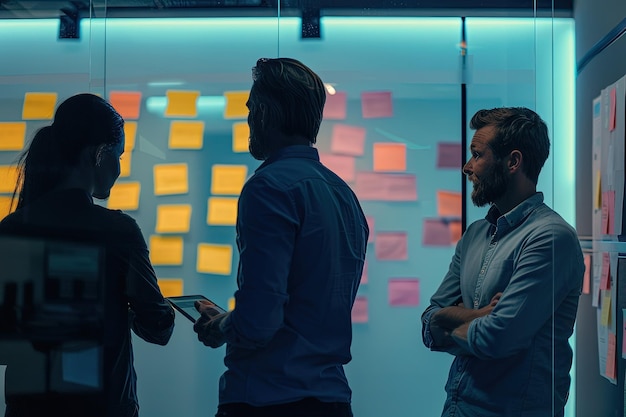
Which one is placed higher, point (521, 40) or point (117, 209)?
point (521, 40)

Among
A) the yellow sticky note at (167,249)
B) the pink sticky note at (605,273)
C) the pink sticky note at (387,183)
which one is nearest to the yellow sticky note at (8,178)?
the yellow sticky note at (167,249)

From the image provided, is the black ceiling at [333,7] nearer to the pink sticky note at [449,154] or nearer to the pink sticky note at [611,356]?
the pink sticky note at [449,154]

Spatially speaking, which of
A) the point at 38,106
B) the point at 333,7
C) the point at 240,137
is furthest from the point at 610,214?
the point at 38,106

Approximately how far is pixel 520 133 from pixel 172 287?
1.13 metres

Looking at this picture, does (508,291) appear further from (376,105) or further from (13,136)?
(13,136)

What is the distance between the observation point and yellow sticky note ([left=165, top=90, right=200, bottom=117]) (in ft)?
7.47

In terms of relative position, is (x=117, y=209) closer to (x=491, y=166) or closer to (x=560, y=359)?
(x=491, y=166)

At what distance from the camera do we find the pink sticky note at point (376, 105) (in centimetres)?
227

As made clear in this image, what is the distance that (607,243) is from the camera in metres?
2.56

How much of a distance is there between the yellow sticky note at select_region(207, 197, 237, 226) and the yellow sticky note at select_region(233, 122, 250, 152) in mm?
155

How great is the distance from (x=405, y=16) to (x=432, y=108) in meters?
0.30

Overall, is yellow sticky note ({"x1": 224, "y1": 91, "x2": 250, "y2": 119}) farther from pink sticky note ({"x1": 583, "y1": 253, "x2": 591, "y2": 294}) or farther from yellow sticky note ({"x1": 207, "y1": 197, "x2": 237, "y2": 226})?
pink sticky note ({"x1": 583, "y1": 253, "x2": 591, "y2": 294})

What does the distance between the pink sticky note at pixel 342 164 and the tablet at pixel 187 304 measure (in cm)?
54

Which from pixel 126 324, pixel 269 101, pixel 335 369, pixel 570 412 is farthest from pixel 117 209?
pixel 570 412
